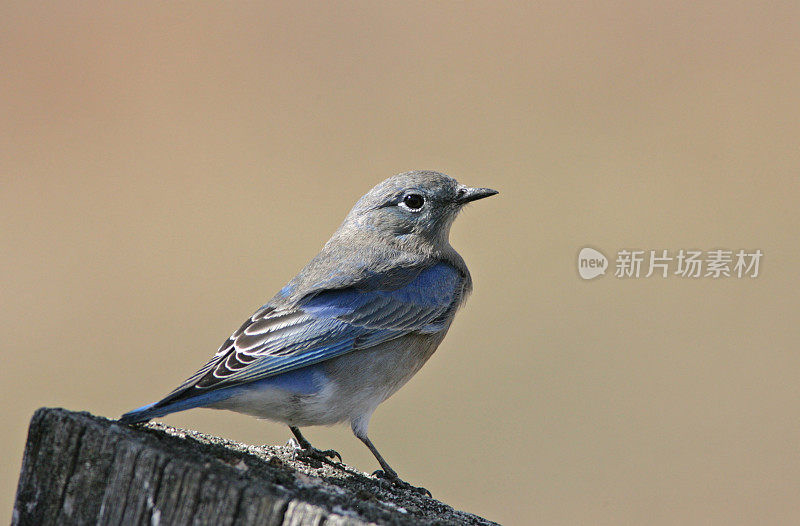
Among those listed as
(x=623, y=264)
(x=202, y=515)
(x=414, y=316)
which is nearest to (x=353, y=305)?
(x=414, y=316)

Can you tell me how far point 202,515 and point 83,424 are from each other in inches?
22.2

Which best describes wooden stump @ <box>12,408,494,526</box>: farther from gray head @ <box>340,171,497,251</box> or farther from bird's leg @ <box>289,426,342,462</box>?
gray head @ <box>340,171,497,251</box>

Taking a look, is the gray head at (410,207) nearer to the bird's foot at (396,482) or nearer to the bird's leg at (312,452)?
the bird's leg at (312,452)

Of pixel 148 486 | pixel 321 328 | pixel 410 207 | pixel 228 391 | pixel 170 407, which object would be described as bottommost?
pixel 148 486

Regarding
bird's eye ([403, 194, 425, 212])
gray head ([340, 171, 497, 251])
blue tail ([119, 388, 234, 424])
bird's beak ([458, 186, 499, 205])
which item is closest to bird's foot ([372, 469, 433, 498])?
blue tail ([119, 388, 234, 424])

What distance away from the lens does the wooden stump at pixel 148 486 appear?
2699 millimetres

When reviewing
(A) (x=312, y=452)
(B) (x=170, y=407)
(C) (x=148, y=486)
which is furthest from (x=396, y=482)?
(C) (x=148, y=486)

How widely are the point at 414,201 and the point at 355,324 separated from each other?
4.55 ft

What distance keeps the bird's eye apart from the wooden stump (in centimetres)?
308

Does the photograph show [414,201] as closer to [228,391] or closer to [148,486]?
[228,391]

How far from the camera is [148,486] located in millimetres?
2793

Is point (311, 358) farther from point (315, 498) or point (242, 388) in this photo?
point (315, 498)

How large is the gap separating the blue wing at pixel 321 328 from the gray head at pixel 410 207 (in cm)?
39

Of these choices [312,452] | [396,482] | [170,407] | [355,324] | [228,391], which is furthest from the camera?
[355,324]
